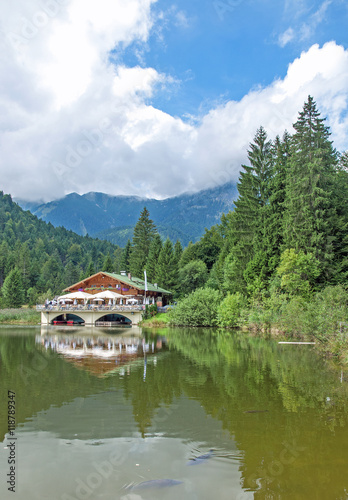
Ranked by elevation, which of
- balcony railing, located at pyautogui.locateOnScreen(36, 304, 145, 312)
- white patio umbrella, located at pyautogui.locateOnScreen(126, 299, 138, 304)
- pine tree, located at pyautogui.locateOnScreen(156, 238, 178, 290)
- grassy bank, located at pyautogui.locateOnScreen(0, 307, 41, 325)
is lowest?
grassy bank, located at pyautogui.locateOnScreen(0, 307, 41, 325)

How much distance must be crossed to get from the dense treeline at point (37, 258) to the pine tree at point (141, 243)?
6657 mm

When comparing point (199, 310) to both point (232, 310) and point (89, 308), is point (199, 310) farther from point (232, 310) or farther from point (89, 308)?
point (89, 308)

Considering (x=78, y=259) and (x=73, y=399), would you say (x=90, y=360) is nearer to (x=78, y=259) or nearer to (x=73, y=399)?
(x=73, y=399)

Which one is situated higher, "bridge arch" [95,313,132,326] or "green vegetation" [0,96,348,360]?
"green vegetation" [0,96,348,360]

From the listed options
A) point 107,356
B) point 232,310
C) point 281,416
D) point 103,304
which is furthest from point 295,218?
point 103,304

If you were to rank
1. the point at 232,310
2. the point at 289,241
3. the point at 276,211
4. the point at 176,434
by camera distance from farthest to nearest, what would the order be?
the point at 232,310, the point at 276,211, the point at 289,241, the point at 176,434

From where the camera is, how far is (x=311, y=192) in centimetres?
3117

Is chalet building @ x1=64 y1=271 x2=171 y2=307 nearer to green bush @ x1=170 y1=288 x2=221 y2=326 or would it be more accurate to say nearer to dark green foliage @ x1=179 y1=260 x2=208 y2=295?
dark green foliage @ x1=179 y1=260 x2=208 y2=295

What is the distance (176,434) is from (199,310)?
35.8 meters

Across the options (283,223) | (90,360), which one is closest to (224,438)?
(90,360)

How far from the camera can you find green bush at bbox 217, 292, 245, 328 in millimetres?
38562

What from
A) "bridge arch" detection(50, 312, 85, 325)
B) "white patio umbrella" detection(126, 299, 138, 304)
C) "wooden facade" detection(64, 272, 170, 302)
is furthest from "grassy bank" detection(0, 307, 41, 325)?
"white patio umbrella" detection(126, 299, 138, 304)

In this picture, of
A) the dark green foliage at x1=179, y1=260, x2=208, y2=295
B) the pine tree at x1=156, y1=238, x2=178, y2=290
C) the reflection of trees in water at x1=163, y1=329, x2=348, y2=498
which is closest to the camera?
the reflection of trees in water at x1=163, y1=329, x2=348, y2=498

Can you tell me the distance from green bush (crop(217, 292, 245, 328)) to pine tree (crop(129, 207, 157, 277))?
35818mm
